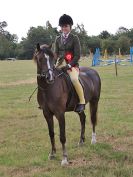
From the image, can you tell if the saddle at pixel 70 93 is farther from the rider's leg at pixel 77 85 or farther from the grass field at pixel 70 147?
the grass field at pixel 70 147

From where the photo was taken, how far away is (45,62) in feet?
20.7

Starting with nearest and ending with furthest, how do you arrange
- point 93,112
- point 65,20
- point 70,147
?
1. point 65,20
2. point 70,147
3. point 93,112

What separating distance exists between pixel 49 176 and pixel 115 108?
7252 millimetres

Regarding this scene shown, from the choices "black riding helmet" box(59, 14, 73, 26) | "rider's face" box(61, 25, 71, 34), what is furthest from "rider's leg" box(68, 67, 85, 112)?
"black riding helmet" box(59, 14, 73, 26)

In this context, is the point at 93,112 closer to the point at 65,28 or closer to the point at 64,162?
the point at 64,162

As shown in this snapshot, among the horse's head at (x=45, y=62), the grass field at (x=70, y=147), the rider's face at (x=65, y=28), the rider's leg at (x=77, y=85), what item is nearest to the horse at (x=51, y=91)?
the horse's head at (x=45, y=62)

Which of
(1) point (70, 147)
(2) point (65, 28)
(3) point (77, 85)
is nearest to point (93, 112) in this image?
(1) point (70, 147)

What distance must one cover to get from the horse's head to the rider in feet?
2.51

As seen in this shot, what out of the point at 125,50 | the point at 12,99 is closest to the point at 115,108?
the point at 12,99

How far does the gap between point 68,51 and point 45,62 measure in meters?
1.13

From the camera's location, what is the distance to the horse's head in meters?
6.26

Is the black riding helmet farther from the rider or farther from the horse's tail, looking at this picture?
the horse's tail

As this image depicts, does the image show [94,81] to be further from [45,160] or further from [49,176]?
[49,176]

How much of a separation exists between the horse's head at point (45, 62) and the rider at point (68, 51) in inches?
30.1
